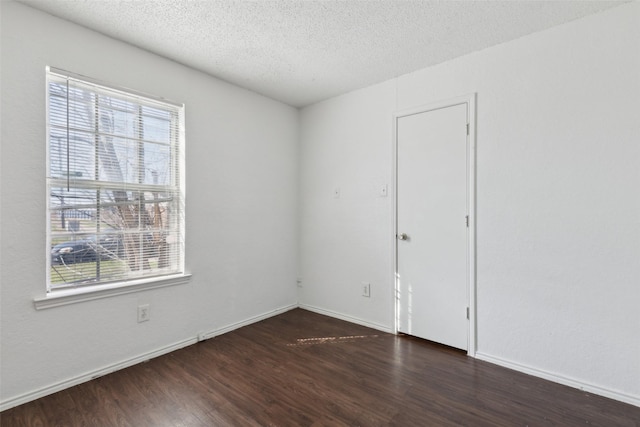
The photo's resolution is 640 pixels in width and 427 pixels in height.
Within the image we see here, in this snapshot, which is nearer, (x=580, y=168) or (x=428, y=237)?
(x=580, y=168)

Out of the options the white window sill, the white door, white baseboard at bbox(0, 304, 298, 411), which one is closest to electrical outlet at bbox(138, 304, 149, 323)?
the white window sill

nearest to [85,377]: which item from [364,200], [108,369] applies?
[108,369]

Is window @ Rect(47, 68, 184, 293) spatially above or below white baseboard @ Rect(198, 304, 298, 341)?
above

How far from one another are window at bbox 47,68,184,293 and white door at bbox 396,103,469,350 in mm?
2105

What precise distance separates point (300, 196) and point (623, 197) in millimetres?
2943

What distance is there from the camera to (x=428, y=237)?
9.04 ft

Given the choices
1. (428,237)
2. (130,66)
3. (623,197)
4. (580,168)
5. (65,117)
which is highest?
(130,66)

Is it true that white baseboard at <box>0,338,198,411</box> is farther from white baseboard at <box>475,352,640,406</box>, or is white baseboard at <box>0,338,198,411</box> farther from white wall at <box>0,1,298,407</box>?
white baseboard at <box>475,352,640,406</box>

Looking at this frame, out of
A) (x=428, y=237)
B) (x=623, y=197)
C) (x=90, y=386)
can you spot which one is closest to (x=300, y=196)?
(x=428, y=237)

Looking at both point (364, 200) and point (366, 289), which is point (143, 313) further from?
point (364, 200)

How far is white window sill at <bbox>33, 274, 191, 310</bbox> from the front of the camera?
197cm

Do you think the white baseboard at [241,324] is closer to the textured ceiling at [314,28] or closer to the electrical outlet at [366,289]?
the electrical outlet at [366,289]

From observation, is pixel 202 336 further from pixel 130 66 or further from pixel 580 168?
pixel 580 168

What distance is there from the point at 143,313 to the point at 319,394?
155cm
